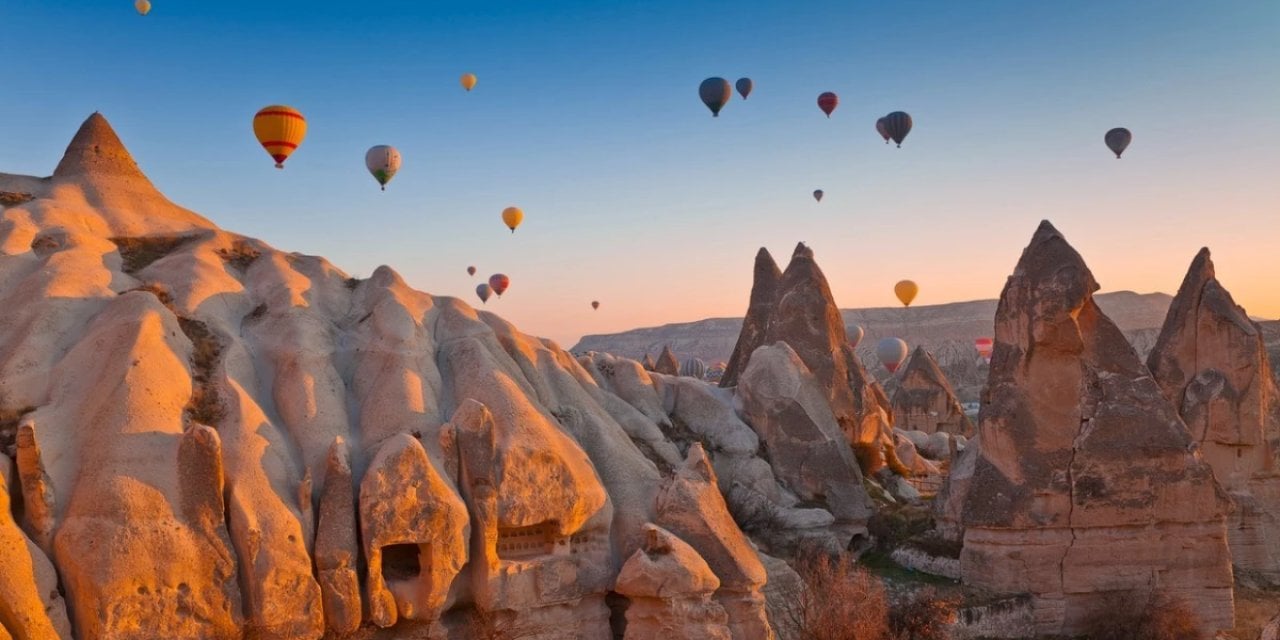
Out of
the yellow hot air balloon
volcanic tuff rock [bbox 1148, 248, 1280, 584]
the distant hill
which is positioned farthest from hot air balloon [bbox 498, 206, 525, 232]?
the distant hill

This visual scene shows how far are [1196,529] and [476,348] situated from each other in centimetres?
1281

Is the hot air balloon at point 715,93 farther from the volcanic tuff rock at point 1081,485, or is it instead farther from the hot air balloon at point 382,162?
the volcanic tuff rock at point 1081,485

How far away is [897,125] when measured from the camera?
1473 inches

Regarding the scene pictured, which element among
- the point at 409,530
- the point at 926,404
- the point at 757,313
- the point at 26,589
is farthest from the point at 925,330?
the point at 26,589

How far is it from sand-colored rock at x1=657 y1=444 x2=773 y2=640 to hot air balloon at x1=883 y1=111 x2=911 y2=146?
23.0 m

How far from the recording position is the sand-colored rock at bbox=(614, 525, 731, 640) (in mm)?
15461

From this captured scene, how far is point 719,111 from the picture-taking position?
3716 cm

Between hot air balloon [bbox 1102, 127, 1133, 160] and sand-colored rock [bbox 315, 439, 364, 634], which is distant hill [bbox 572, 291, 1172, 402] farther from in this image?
sand-colored rock [bbox 315, 439, 364, 634]

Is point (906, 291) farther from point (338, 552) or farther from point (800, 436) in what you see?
point (338, 552)

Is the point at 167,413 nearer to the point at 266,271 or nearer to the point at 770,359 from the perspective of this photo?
the point at 266,271

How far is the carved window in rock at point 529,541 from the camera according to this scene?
1593cm

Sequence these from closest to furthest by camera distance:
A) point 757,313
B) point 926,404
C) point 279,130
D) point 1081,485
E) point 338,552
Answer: point 338,552 → point 1081,485 → point 279,130 → point 757,313 → point 926,404

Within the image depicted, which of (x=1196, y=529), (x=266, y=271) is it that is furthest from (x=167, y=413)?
(x=1196, y=529)

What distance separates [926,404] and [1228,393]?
20.6 metres
